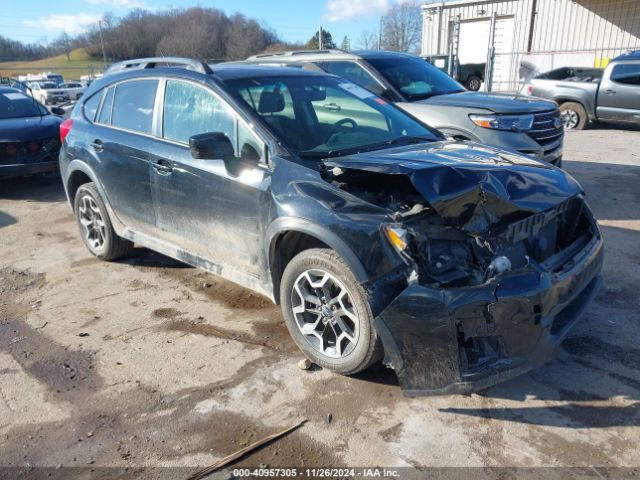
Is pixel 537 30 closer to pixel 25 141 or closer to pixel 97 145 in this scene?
pixel 25 141

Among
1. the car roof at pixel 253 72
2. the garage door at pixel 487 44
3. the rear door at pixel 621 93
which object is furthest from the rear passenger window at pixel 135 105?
the garage door at pixel 487 44

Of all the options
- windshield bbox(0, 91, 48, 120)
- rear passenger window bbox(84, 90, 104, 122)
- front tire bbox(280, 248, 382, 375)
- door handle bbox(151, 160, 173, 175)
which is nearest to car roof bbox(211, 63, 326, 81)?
door handle bbox(151, 160, 173, 175)

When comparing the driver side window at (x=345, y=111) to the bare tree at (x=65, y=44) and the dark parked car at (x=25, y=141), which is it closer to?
the dark parked car at (x=25, y=141)

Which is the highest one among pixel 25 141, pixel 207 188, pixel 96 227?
pixel 207 188

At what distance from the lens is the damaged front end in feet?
8.98

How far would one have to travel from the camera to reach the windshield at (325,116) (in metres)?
3.83

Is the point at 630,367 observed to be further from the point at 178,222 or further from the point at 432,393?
the point at 178,222

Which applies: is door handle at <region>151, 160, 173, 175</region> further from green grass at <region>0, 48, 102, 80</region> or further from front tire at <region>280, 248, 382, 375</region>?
green grass at <region>0, 48, 102, 80</region>

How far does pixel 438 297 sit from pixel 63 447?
214 centimetres

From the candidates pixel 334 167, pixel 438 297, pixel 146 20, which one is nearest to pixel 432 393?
pixel 438 297

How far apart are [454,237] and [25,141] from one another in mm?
7712

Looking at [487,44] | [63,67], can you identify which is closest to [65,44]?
[63,67]

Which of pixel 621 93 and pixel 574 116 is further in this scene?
pixel 574 116

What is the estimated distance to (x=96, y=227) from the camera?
546 centimetres
